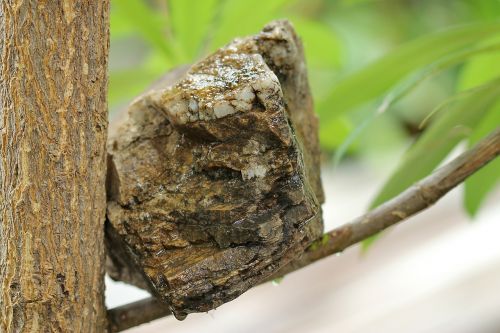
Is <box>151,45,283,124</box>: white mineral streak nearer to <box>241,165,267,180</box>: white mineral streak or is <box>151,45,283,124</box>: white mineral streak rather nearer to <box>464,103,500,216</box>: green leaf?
<box>241,165,267,180</box>: white mineral streak

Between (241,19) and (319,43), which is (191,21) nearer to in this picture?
(241,19)

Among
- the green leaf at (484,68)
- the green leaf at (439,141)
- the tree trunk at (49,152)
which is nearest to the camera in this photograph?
the tree trunk at (49,152)

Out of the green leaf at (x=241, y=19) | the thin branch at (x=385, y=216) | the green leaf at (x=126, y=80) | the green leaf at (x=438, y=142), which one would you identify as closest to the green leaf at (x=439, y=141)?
the green leaf at (x=438, y=142)

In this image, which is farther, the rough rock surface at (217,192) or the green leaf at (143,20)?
the green leaf at (143,20)

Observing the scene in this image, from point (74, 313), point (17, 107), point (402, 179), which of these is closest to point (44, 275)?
point (74, 313)

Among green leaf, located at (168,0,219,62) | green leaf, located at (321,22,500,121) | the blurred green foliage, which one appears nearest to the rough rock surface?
the blurred green foliage

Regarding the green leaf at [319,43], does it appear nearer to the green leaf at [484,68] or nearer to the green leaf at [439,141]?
the green leaf at [484,68]
